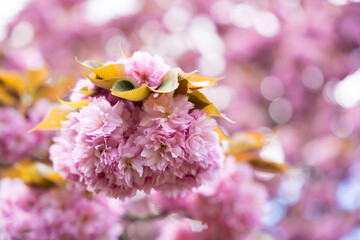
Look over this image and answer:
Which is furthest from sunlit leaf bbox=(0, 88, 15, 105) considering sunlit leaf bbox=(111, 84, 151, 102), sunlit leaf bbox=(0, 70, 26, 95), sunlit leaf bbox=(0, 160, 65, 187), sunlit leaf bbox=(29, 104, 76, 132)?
sunlit leaf bbox=(111, 84, 151, 102)

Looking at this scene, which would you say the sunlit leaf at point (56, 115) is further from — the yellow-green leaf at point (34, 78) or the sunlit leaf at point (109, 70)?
the yellow-green leaf at point (34, 78)

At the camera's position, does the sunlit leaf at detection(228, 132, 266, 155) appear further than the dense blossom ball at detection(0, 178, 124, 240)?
Yes

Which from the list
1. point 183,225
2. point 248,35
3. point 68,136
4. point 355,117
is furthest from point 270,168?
point 248,35

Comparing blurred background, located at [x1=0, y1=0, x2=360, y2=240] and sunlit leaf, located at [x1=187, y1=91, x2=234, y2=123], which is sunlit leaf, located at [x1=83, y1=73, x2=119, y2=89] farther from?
blurred background, located at [x1=0, y1=0, x2=360, y2=240]

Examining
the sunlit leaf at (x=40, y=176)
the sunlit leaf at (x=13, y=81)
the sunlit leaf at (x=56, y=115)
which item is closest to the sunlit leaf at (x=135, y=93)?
the sunlit leaf at (x=56, y=115)

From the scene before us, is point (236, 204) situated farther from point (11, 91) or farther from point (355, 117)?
point (355, 117)
